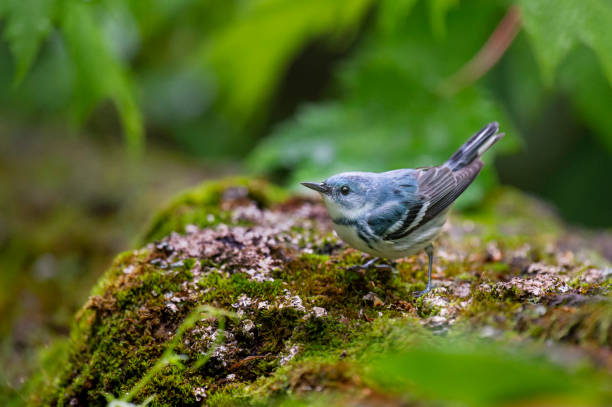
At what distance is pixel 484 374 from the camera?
3.41 feet

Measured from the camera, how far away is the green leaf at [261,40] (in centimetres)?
562

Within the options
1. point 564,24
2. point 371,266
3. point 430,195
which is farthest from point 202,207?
point 564,24

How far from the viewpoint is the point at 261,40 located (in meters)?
6.03

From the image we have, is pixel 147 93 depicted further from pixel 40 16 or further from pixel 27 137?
pixel 40 16

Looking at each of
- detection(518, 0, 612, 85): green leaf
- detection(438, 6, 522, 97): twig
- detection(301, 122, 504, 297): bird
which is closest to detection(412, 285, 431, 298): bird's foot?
detection(301, 122, 504, 297): bird

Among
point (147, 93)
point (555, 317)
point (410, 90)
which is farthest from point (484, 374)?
point (147, 93)

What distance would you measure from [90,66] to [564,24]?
279cm

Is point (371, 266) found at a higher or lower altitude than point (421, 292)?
higher

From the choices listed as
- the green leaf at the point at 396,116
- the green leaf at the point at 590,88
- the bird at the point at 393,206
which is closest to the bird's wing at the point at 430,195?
the bird at the point at 393,206

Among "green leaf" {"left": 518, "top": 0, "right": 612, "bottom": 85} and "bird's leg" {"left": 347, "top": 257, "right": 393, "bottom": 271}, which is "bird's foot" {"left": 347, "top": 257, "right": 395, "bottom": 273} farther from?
"green leaf" {"left": 518, "top": 0, "right": 612, "bottom": 85}

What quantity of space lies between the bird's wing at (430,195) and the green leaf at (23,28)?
79.9 inches

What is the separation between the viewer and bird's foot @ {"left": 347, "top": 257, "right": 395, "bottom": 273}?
2797 mm

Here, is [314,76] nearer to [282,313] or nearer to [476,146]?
[476,146]

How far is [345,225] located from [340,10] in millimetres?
3495
